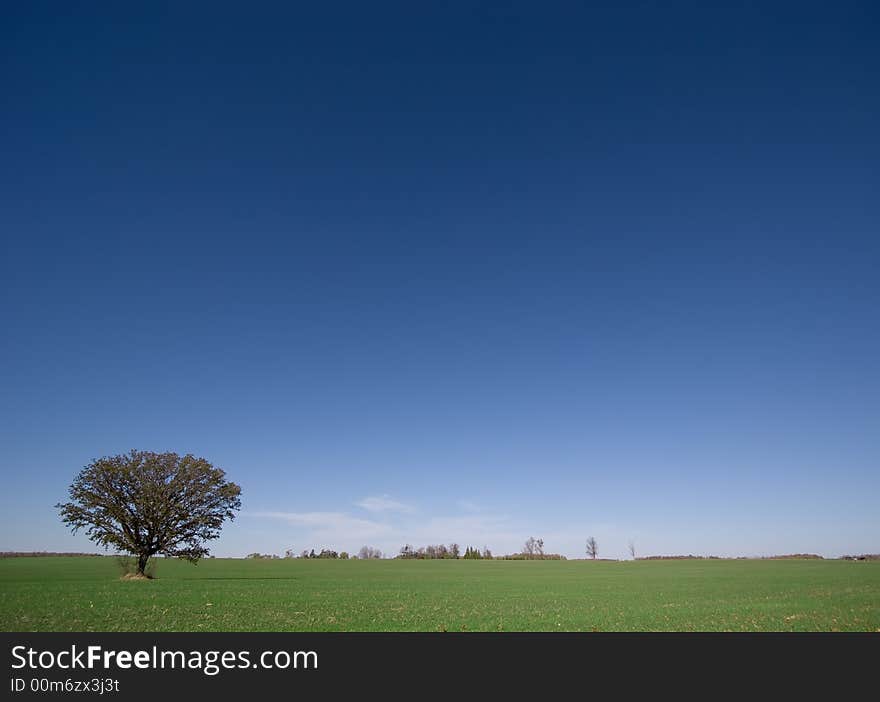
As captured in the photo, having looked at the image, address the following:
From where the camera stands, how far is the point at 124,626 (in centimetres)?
2445

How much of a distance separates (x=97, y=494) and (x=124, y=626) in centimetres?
4133

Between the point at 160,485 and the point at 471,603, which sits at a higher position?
the point at 160,485
